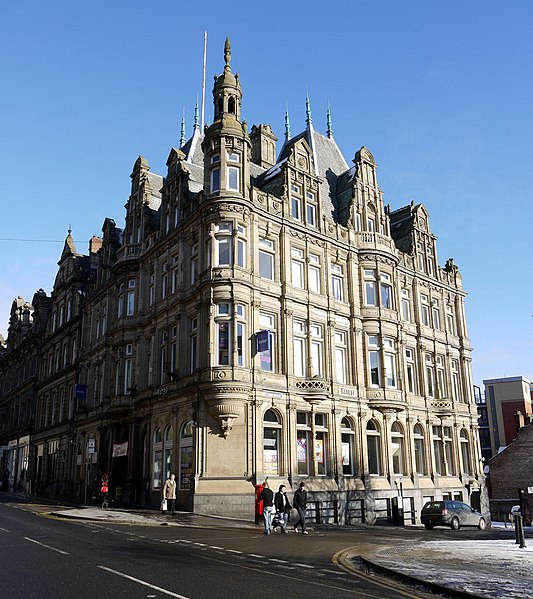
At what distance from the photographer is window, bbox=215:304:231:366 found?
31531mm

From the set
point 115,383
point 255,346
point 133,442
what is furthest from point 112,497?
point 255,346

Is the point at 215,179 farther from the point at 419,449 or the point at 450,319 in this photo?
the point at 450,319

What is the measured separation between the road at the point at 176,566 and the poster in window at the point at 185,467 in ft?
36.2

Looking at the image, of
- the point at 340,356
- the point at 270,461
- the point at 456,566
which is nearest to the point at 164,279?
the point at 340,356

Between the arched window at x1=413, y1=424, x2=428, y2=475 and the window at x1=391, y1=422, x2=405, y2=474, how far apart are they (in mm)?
1677

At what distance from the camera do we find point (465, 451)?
46.7 meters

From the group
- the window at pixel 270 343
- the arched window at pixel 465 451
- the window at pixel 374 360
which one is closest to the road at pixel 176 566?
the window at pixel 270 343

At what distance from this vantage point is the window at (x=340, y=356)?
1480 inches

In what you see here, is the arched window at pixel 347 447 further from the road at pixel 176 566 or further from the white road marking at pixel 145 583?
the white road marking at pixel 145 583

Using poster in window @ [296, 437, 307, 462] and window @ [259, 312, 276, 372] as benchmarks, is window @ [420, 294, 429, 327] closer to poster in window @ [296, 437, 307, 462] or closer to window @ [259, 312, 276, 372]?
window @ [259, 312, 276, 372]

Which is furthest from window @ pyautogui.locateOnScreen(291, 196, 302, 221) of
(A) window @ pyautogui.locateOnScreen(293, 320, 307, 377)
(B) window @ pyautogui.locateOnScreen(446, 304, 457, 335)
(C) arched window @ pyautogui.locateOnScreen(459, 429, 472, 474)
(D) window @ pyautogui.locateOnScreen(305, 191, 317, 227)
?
(C) arched window @ pyautogui.locateOnScreen(459, 429, 472, 474)

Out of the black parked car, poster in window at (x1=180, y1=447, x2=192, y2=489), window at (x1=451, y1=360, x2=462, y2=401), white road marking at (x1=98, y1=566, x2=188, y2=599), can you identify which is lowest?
the black parked car

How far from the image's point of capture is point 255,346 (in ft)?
106

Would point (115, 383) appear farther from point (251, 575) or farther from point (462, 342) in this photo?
point (251, 575)
